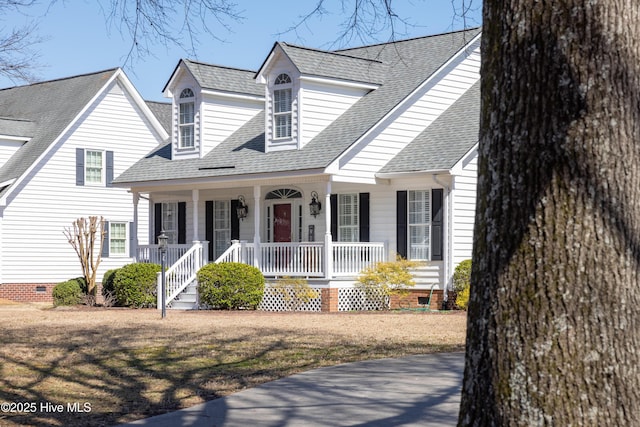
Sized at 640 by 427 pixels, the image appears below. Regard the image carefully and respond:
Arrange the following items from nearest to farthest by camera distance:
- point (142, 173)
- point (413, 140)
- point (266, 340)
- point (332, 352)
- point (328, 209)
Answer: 1. point (332, 352)
2. point (266, 340)
3. point (328, 209)
4. point (413, 140)
5. point (142, 173)

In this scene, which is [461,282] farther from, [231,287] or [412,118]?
[231,287]

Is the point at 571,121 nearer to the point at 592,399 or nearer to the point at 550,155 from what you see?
the point at 550,155

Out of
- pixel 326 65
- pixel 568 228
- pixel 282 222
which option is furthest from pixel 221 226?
pixel 568 228

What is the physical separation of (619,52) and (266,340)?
11.8 meters

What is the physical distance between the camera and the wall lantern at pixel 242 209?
27781mm

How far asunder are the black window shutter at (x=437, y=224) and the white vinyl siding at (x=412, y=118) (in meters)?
1.69

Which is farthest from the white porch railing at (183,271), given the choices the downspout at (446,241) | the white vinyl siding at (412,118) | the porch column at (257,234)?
the downspout at (446,241)

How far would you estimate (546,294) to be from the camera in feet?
14.0

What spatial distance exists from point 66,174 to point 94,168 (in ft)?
3.93

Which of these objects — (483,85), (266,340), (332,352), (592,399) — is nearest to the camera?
(592,399)

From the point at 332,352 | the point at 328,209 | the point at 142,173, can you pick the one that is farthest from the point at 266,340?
the point at 142,173

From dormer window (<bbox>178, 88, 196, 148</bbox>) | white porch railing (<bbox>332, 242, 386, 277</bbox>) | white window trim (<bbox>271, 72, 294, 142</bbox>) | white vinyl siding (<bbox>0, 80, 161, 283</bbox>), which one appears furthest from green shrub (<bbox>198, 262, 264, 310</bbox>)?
white vinyl siding (<bbox>0, 80, 161, 283</bbox>)

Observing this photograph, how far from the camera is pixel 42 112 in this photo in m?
36.2

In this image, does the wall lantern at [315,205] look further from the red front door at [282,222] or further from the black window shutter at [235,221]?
the black window shutter at [235,221]
